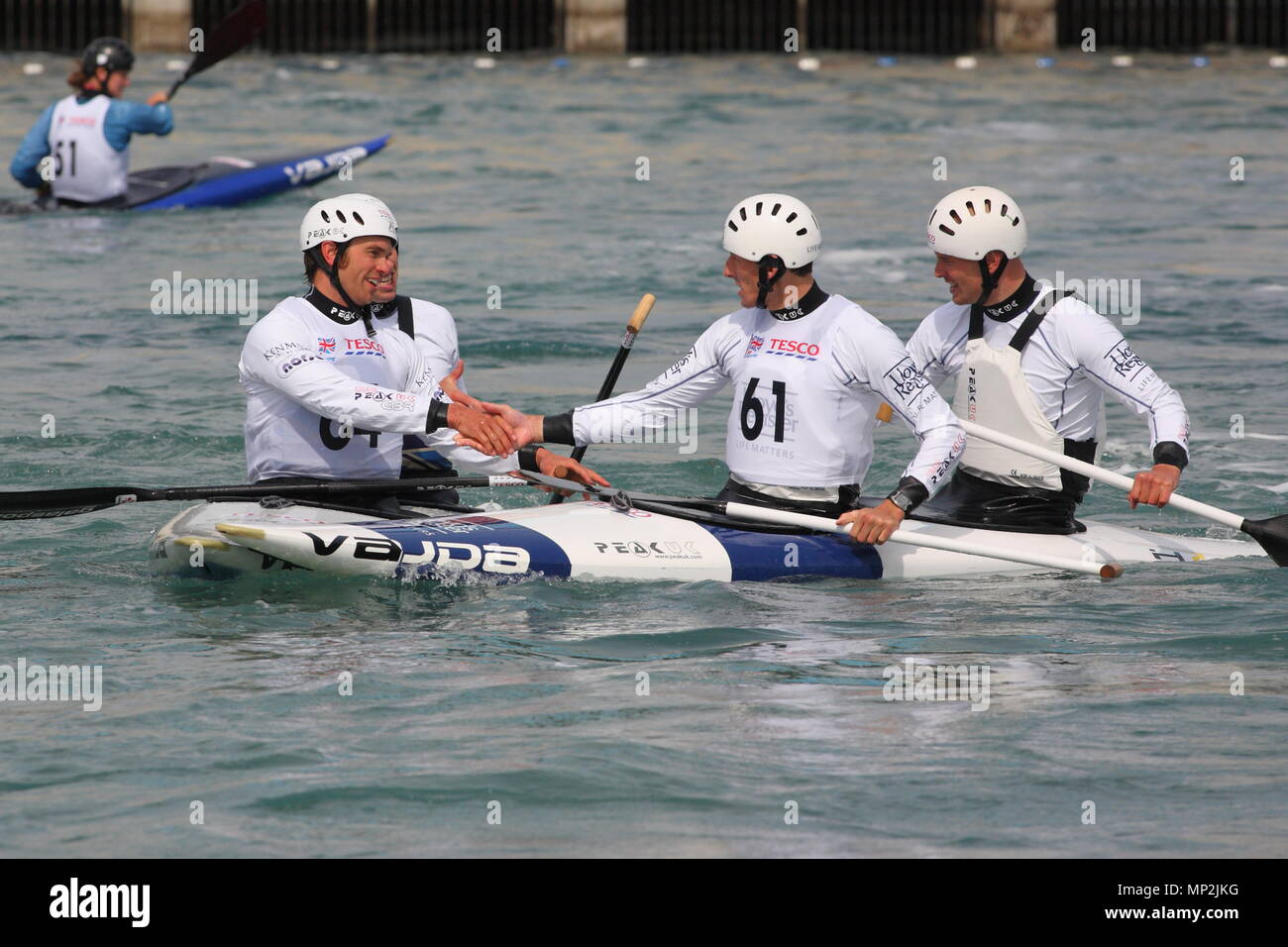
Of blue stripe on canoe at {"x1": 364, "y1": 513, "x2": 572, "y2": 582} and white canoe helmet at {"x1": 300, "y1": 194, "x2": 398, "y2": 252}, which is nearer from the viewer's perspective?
blue stripe on canoe at {"x1": 364, "y1": 513, "x2": 572, "y2": 582}

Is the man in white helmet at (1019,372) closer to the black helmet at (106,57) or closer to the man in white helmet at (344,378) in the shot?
the man in white helmet at (344,378)

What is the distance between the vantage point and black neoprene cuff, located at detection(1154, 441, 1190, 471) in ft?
24.3

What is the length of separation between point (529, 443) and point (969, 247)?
193cm

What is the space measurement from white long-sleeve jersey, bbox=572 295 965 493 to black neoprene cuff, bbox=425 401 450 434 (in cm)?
58

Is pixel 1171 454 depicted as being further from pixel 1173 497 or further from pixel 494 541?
pixel 494 541

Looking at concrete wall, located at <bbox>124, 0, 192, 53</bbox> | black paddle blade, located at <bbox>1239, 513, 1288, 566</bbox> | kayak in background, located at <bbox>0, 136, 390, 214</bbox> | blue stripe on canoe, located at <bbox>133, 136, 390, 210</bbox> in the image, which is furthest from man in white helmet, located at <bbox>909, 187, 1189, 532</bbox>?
concrete wall, located at <bbox>124, 0, 192, 53</bbox>

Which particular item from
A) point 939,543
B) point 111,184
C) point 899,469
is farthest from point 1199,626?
point 111,184

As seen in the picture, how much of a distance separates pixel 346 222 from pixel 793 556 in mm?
2208

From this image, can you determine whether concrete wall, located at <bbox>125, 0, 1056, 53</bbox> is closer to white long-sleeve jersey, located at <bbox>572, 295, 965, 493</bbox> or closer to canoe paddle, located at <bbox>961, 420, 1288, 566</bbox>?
canoe paddle, located at <bbox>961, 420, 1288, 566</bbox>

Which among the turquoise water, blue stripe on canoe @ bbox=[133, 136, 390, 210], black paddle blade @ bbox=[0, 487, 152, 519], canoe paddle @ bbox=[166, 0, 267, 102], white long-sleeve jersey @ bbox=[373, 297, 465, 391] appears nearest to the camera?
the turquoise water

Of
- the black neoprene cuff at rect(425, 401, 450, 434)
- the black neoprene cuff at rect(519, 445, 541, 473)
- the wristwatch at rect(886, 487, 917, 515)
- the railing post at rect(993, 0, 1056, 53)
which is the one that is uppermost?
the railing post at rect(993, 0, 1056, 53)

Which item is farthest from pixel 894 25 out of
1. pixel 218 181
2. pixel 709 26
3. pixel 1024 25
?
pixel 218 181

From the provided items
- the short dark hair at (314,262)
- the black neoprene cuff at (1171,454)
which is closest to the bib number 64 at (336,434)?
the short dark hair at (314,262)

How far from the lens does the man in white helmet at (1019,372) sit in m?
7.61
